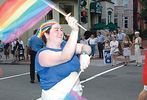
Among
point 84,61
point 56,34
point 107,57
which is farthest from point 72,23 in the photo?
point 107,57

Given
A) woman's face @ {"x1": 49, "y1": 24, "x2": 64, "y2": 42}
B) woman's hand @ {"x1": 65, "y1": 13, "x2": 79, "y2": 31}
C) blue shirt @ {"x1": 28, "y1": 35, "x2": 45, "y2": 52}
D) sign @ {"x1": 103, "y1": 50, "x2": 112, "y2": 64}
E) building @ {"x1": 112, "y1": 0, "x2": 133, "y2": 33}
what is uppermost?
building @ {"x1": 112, "y1": 0, "x2": 133, "y2": 33}

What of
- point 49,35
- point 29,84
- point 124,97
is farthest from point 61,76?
point 29,84

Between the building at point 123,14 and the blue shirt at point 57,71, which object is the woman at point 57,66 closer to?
the blue shirt at point 57,71

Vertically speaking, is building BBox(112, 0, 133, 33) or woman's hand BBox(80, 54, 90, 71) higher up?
building BBox(112, 0, 133, 33)

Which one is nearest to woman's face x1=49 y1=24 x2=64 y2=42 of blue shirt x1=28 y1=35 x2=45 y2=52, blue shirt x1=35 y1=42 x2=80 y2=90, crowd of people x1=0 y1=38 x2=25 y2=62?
blue shirt x1=35 y1=42 x2=80 y2=90

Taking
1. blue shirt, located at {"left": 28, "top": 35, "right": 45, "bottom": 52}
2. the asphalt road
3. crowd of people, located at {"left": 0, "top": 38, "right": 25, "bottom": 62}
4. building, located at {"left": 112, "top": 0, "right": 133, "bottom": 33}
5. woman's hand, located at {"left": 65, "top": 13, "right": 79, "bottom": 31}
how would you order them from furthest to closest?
building, located at {"left": 112, "top": 0, "right": 133, "bottom": 33} < crowd of people, located at {"left": 0, "top": 38, "right": 25, "bottom": 62} < the asphalt road < blue shirt, located at {"left": 28, "top": 35, "right": 45, "bottom": 52} < woman's hand, located at {"left": 65, "top": 13, "right": 79, "bottom": 31}

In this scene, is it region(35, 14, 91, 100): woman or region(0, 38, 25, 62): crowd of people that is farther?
region(0, 38, 25, 62): crowd of people

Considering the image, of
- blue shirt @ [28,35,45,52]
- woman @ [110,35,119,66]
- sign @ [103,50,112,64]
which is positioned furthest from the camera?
sign @ [103,50,112,64]

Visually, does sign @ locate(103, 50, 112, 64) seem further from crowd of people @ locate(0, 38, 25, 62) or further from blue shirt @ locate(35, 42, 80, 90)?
blue shirt @ locate(35, 42, 80, 90)

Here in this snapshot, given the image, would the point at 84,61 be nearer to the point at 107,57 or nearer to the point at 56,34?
the point at 56,34

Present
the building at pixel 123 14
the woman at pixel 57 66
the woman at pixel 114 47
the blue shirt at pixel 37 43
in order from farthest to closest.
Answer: the building at pixel 123 14 → the woman at pixel 114 47 → the blue shirt at pixel 37 43 → the woman at pixel 57 66

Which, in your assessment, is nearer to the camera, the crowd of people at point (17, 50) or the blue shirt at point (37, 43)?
the blue shirt at point (37, 43)

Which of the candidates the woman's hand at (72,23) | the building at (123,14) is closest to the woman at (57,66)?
the woman's hand at (72,23)

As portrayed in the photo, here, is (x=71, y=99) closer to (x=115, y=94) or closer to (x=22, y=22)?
(x=22, y=22)
